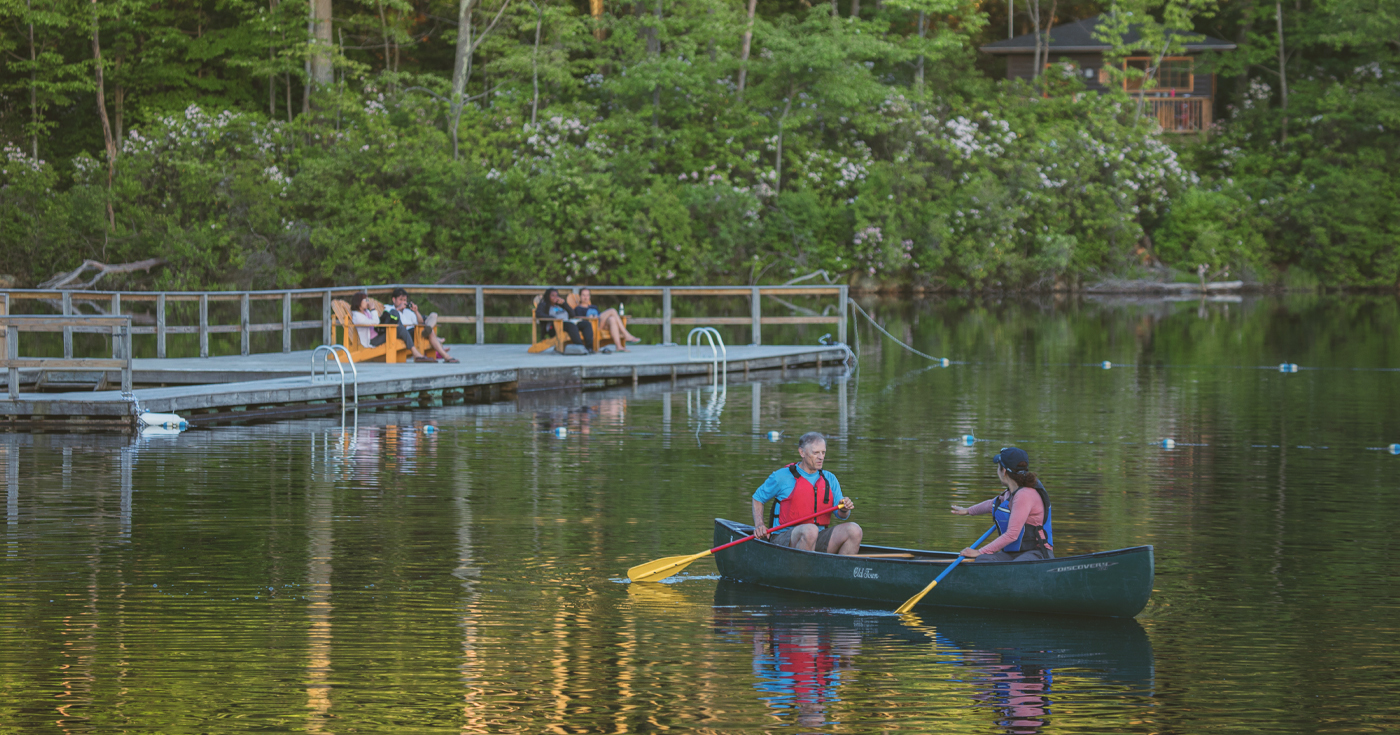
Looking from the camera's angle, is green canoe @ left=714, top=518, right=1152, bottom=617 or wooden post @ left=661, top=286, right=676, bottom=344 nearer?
green canoe @ left=714, top=518, right=1152, bottom=617

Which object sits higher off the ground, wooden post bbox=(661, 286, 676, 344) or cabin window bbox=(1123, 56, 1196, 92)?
cabin window bbox=(1123, 56, 1196, 92)

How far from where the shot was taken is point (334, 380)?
75.5 feet

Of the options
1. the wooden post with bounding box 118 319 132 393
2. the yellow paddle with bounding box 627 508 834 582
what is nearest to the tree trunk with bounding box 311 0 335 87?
the wooden post with bounding box 118 319 132 393

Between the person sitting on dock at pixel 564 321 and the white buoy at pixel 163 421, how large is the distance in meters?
8.26

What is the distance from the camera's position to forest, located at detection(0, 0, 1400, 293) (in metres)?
47.2

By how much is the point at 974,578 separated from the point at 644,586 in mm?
2319

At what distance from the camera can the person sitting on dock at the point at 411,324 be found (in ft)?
83.5

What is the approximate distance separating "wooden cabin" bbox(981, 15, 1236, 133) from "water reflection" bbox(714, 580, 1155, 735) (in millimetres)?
52781

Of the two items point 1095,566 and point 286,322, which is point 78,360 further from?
point 1095,566

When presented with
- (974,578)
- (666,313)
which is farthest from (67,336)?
(974,578)

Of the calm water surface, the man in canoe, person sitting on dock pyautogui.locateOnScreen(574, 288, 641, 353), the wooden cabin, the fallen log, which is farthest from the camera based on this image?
the wooden cabin

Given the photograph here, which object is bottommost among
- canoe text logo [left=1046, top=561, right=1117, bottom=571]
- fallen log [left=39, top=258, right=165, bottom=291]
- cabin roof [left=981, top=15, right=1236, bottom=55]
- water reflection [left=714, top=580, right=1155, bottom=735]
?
water reflection [left=714, top=580, right=1155, bottom=735]

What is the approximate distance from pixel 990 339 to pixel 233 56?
27174 mm

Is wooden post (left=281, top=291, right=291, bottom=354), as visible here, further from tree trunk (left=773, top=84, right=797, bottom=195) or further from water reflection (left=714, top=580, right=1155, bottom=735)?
tree trunk (left=773, top=84, right=797, bottom=195)
